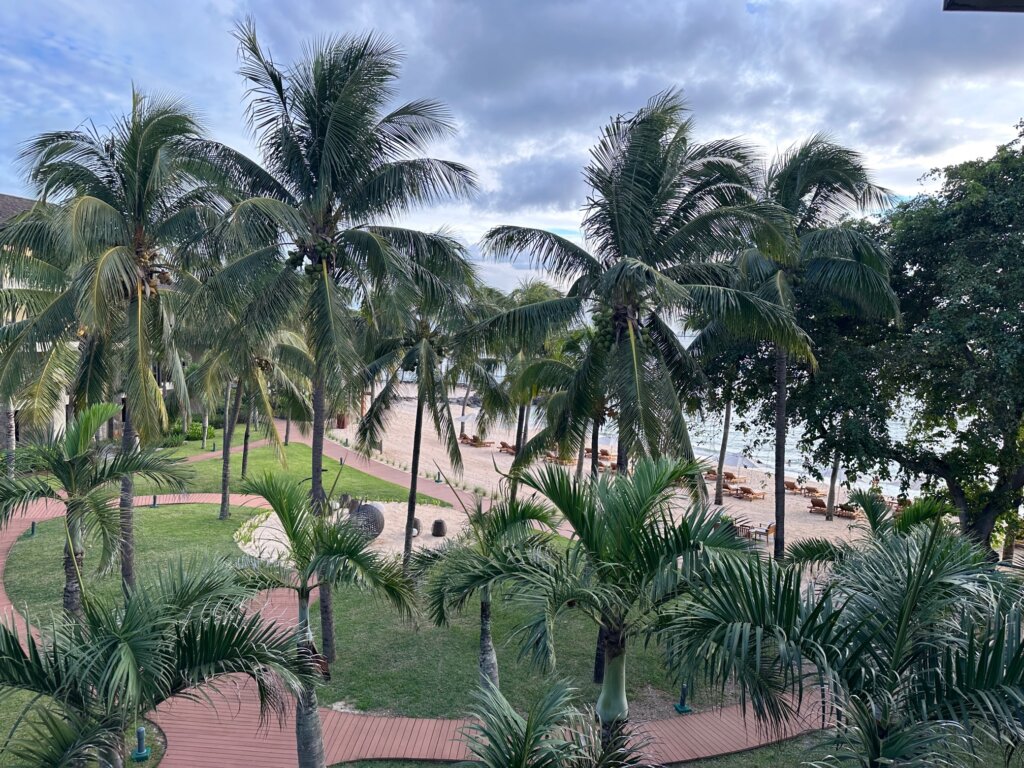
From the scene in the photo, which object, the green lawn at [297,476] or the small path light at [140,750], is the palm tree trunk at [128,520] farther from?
the green lawn at [297,476]

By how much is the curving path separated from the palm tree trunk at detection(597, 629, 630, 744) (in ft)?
6.27

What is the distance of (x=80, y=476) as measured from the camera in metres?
7.23

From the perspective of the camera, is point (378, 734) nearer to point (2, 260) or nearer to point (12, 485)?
point (12, 485)

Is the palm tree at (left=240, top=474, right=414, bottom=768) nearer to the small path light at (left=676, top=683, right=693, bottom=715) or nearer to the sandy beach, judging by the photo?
the small path light at (left=676, top=683, right=693, bottom=715)

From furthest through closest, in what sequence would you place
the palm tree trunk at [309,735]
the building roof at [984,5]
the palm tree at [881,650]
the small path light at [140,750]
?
1. the small path light at [140,750]
2. the palm tree trunk at [309,735]
3. the building roof at [984,5]
4. the palm tree at [881,650]

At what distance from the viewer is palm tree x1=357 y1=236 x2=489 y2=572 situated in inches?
463

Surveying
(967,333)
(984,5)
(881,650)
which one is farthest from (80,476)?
(967,333)

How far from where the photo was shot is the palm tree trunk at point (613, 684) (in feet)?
19.8

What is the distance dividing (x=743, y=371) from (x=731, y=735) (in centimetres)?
913

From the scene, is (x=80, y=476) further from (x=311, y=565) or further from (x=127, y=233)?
(x=127, y=233)

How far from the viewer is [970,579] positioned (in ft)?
17.8

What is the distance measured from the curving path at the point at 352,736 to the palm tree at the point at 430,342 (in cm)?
403

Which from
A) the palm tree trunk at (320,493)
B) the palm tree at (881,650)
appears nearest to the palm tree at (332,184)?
the palm tree trunk at (320,493)

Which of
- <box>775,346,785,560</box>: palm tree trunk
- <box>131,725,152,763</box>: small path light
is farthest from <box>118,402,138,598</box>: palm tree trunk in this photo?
<box>775,346,785,560</box>: palm tree trunk
